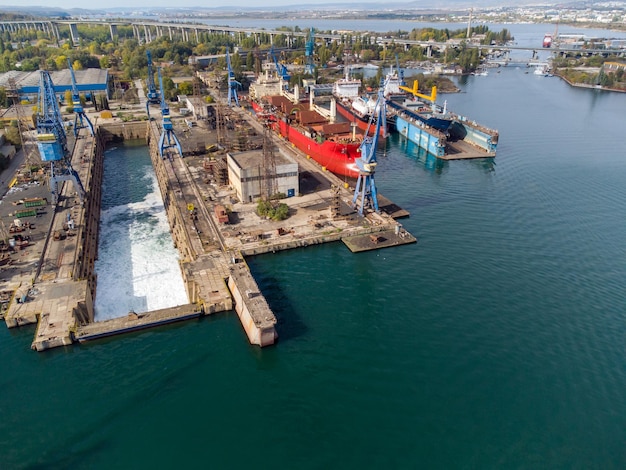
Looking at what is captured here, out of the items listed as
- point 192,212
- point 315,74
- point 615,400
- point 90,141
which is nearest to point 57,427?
point 192,212

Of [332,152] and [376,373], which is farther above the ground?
[332,152]

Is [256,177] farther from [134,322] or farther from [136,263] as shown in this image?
[134,322]

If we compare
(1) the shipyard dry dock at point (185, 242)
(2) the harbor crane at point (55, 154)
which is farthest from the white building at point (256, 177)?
(2) the harbor crane at point (55, 154)

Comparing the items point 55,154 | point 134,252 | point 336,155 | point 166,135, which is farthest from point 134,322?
point 166,135

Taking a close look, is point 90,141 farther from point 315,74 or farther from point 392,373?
point 315,74

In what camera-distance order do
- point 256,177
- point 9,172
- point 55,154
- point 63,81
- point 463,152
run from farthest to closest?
1. point 63,81
2. point 463,152
3. point 9,172
4. point 256,177
5. point 55,154

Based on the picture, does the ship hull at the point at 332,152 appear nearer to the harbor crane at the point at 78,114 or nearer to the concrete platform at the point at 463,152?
the concrete platform at the point at 463,152
